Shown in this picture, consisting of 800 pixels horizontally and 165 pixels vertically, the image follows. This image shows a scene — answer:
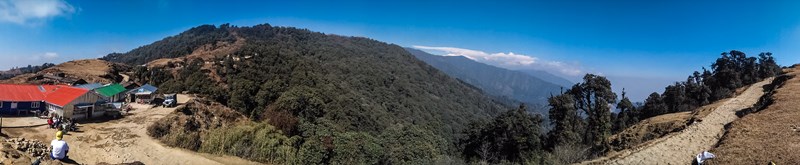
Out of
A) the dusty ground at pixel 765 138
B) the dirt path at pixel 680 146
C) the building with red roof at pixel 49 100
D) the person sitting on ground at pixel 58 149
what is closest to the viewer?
the person sitting on ground at pixel 58 149

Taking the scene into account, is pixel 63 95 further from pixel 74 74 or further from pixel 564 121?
pixel 564 121

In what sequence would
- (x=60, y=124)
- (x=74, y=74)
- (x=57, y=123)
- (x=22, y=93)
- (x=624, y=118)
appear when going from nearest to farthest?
(x=60, y=124) → (x=57, y=123) → (x=22, y=93) → (x=624, y=118) → (x=74, y=74)

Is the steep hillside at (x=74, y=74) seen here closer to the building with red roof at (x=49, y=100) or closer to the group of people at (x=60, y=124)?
the building with red roof at (x=49, y=100)

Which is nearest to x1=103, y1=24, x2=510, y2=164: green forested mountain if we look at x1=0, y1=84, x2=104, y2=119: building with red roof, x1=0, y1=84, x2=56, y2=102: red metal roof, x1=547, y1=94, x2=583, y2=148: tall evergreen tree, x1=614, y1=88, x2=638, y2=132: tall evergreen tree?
x1=0, y1=84, x2=104, y2=119: building with red roof

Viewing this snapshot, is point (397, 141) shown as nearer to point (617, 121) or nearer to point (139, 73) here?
point (617, 121)

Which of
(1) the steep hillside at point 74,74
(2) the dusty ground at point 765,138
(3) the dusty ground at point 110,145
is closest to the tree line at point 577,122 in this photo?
(2) the dusty ground at point 765,138

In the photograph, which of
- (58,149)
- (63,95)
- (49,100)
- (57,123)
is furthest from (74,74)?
(58,149)

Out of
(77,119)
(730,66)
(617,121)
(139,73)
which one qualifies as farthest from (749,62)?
(139,73)
